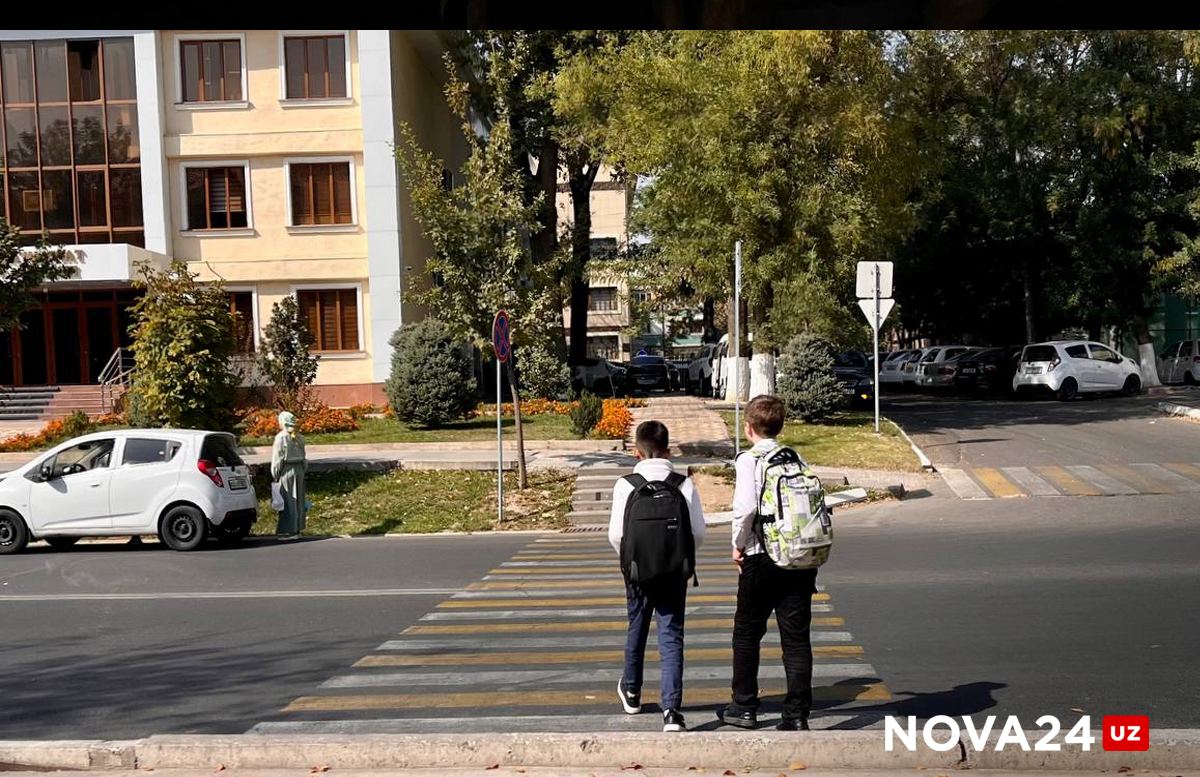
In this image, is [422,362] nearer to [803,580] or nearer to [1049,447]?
[1049,447]

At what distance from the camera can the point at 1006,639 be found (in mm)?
8469

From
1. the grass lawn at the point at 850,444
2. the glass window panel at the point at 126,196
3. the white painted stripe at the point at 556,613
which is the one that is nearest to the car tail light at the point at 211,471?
the white painted stripe at the point at 556,613

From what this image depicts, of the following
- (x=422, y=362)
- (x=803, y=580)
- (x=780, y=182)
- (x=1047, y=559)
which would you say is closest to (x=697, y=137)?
(x=780, y=182)

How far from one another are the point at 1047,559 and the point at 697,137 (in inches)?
639

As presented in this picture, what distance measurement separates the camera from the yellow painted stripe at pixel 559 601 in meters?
10.3

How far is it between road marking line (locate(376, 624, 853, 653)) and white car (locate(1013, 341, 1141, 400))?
28641mm

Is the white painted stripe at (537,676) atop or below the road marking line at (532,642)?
atop

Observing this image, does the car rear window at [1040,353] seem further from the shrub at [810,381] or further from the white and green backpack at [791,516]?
the white and green backpack at [791,516]

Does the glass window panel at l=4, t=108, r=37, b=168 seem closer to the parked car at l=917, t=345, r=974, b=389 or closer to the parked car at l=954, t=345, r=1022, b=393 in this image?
the parked car at l=954, t=345, r=1022, b=393

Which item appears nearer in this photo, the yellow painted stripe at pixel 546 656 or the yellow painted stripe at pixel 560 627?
the yellow painted stripe at pixel 546 656

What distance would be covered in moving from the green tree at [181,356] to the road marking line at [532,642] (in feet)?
37.1

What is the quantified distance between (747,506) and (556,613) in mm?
4162

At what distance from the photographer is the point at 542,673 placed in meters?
7.75

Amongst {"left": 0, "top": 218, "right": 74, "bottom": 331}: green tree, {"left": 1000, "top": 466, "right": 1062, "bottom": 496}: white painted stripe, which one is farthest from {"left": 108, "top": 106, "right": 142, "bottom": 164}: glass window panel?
{"left": 1000, "top": 466, "right": 1062, "bottom": 496}: white painted stripe
